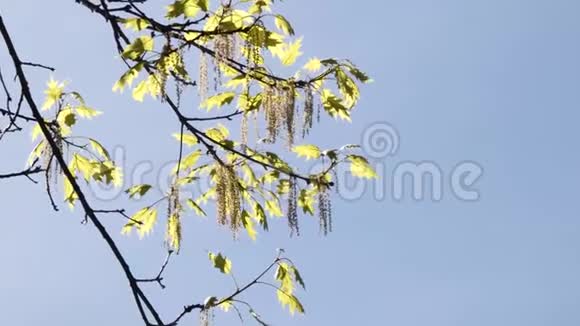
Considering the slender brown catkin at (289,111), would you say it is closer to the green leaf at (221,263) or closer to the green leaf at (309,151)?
the green leaf at (309,151)

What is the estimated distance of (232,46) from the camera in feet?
15.7

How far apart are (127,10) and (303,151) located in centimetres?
151

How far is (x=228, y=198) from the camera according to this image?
206 inches

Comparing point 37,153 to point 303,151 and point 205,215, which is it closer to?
point 205,215

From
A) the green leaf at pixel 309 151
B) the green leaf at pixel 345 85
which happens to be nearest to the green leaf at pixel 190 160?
the green leaf at pixel 309 151

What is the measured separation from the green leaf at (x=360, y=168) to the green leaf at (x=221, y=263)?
41.0 inches

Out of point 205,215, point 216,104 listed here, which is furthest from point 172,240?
point 216,104

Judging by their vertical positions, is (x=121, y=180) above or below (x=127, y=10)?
below

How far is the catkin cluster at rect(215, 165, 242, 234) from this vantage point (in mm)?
5062

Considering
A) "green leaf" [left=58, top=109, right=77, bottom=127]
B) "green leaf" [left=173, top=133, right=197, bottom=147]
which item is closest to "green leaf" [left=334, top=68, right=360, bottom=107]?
"green leaf" [left=173, top=133, right=197, bottom=147]

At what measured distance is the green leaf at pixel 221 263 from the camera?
5.98 m

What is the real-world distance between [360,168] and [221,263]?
3.77 feet

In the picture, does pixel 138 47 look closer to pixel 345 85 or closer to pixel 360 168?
pixel 345 85

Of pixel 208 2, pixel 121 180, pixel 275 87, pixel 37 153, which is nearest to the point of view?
pixel 208 2
